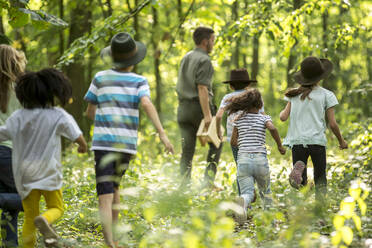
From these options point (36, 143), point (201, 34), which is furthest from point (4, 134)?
point (201, 34)

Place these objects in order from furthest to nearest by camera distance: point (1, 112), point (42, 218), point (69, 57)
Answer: point (69, 57) → point (1, 112) → point (42, 218)

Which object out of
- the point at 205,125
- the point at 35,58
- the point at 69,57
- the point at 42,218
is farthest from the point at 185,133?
the point at 35,58

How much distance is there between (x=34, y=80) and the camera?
4.56m

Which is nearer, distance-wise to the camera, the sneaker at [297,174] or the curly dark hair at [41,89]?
the curly dark hair at [41,89]

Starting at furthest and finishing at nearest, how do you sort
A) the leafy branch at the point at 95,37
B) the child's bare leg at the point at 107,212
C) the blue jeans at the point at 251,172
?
1. the leafy branch at the point at 95,37
2. the blue jeans at the point at 251,172
3. the child's bare leg at the point at 107,212

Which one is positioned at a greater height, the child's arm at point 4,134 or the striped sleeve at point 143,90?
the striped sleeve at point 143,90

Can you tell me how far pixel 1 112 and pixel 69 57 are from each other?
428cm

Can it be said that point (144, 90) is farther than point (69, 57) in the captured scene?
No

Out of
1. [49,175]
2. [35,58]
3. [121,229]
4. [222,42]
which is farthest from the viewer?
[35,58]

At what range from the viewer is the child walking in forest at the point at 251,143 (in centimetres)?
608

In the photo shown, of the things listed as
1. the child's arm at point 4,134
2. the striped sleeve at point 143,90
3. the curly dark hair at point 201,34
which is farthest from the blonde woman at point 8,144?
the curly dark hair at point 201,34

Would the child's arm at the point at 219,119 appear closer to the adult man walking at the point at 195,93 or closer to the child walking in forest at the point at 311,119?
the adult man walking at the point at 195,93

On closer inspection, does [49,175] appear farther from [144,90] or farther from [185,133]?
[185,133]

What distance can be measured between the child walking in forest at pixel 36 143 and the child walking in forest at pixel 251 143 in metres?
Result: 2.23
